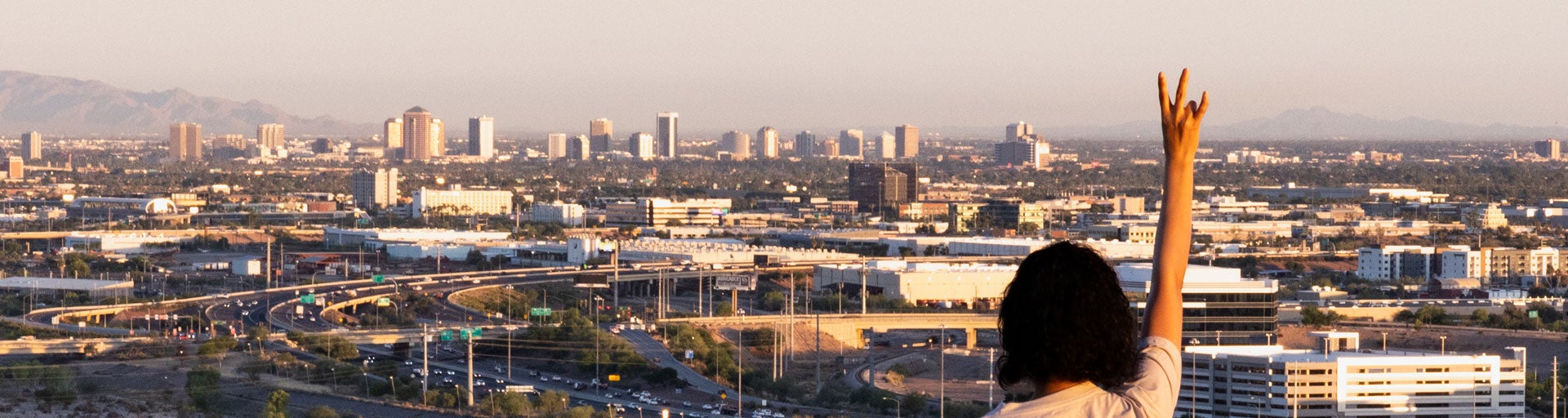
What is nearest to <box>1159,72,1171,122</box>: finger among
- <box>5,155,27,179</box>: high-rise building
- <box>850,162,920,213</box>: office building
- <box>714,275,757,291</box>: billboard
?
<box>714,275,757,291</box>: billboard

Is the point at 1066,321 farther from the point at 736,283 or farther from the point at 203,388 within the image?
the point at 736,283

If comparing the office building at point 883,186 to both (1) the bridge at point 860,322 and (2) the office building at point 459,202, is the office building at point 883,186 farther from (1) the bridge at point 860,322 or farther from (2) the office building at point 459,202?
(1) the bridge at point 860,322

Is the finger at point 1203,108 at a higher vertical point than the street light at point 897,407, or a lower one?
higher

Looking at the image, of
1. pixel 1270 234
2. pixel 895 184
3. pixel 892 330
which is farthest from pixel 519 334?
pixel 895 184

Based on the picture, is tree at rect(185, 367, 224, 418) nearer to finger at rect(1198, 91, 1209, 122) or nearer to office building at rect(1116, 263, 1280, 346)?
office building at rect(1116, 263, 1280, 346)

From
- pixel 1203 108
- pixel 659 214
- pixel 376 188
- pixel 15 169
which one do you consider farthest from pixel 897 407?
pixel 15 169

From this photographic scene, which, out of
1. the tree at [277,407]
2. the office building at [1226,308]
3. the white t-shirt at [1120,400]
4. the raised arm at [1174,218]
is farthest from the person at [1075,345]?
the office building at [1226,308]

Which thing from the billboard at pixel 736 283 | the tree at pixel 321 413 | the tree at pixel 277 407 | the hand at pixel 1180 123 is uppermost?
the hand at pixel 1180 123
